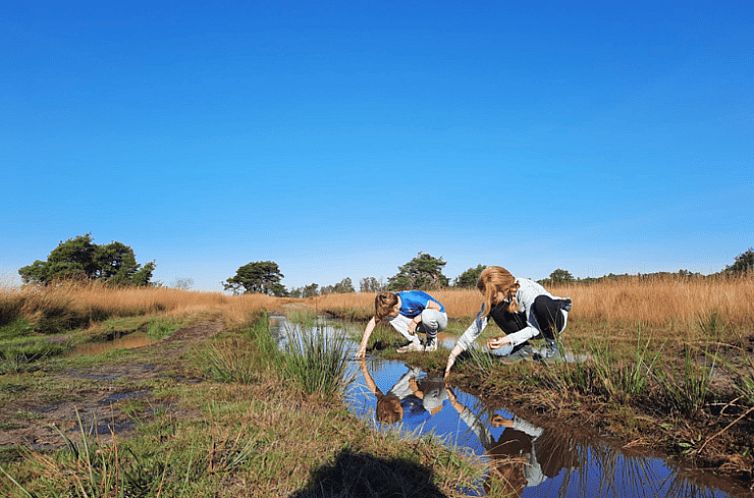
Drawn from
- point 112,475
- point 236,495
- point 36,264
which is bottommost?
point 236,495

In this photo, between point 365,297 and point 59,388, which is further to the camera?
point 365,297

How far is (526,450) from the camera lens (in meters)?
3.08

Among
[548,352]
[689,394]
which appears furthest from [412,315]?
[689,394]

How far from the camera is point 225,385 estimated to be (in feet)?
15.3

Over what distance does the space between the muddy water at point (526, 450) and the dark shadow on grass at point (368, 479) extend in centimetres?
29

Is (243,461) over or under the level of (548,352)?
under

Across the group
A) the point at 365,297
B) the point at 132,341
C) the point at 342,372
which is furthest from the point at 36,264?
the point at 342,372

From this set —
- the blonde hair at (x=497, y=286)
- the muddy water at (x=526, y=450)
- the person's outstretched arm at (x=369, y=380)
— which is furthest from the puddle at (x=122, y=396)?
the blonde hair at (x=497, y=286)

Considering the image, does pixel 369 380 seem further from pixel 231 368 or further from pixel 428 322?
pixel 428 322

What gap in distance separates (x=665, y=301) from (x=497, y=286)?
7209mm

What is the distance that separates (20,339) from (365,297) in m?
13.7

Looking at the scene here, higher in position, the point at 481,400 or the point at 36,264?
the point at 36,264

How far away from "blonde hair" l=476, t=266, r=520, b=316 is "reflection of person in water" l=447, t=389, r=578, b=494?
1574 mm

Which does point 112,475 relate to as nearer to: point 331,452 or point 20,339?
point 331,452
